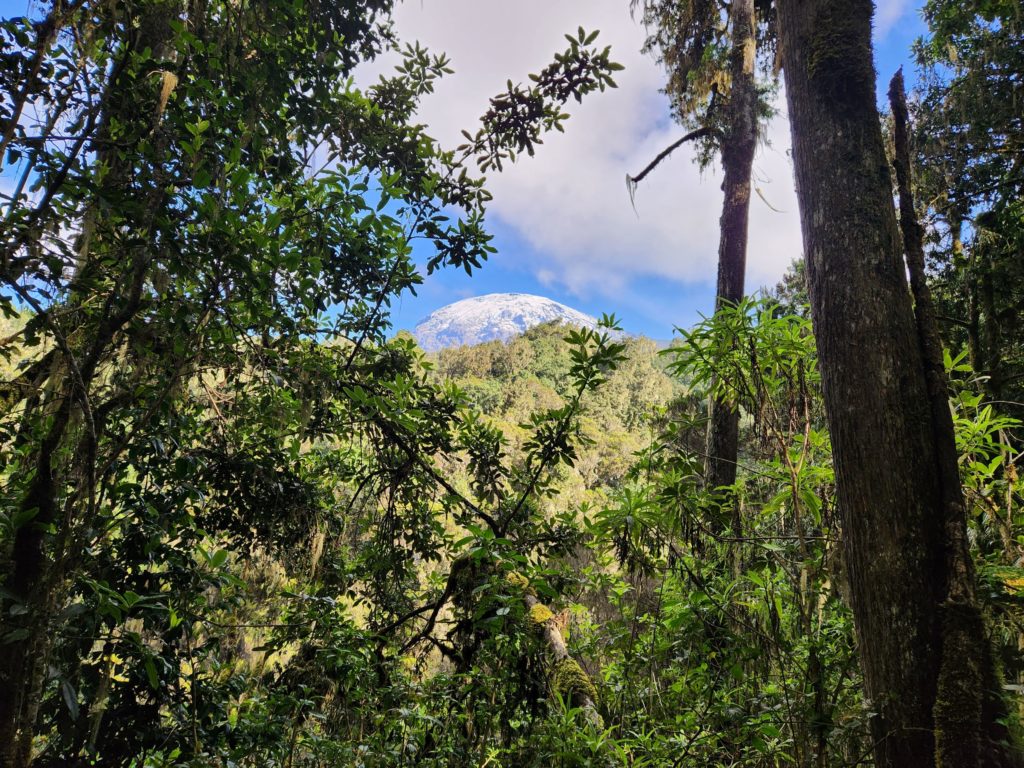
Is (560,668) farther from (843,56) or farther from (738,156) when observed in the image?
(738,156)

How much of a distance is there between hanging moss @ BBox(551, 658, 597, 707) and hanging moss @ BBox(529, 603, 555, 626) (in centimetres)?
24

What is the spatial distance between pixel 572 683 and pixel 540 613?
0.38 metres

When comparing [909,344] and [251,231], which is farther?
[251,231]

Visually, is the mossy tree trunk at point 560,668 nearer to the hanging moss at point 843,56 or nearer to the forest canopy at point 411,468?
the forest canopy at point 411,468

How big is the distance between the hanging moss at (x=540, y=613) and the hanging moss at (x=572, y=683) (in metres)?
0.24

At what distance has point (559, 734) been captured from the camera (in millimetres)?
2148

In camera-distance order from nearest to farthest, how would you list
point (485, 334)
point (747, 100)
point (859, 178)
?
1. point (859, 178)
2. point (747, 100)
3. point (485, 334)

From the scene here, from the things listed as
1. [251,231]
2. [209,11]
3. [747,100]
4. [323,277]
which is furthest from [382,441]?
[747,100]

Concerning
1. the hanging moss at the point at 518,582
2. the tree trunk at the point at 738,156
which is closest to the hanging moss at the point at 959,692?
the hanging moss at the point at 518,582

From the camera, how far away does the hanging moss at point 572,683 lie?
2611mm

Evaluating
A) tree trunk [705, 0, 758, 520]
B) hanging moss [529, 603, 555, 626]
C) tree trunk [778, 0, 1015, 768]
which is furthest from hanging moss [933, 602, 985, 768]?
tree trunk [705, 0, 758, 520]

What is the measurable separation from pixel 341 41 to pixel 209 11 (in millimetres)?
738

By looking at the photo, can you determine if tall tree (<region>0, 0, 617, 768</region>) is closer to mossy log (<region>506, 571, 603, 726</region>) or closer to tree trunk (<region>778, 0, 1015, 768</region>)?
mossy log (<region>506, 571, 603, 726</region>)

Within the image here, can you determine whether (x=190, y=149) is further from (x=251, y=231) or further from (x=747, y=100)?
(x=747, y=100)
